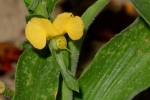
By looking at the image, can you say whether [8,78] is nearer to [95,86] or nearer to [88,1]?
[88,1]

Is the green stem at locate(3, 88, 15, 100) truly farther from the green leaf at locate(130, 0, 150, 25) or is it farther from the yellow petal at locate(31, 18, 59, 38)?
the green leaf at locate(130, 0, 150, 25)

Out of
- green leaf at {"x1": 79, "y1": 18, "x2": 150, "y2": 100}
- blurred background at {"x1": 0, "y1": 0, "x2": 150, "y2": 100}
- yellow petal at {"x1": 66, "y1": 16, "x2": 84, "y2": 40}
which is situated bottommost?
blurred background at {"x1": 0, "y1": 0, "x2": 150, "y2": 100}

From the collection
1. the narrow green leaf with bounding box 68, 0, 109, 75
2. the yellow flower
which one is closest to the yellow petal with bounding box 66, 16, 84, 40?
the yellow flower

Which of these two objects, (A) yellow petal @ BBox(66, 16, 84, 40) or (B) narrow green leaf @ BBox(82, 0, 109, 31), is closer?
(A) yellow petal @ BBox(66, 16, 84, 40)

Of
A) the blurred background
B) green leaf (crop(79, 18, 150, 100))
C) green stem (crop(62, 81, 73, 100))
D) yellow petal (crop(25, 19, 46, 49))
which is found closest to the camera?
yellow petal (crop(25, 19, 46, 49))

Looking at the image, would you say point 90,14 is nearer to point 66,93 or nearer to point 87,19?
point 87,19

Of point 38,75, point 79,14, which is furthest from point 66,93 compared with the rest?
point 79,14

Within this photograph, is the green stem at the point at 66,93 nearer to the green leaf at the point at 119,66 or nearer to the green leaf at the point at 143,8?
the green leaf at the point at 119,66

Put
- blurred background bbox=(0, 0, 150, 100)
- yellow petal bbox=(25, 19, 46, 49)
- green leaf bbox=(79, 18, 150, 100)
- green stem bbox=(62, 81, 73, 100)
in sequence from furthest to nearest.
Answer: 1. blurred background bbox=(0, 0, 150, 100)
2. green leaf bbox=(79, 18, 150, 100)
3. green stem bbox=(62, 81, 73, 100)
4. yellow petal bbox=(25, 19, 46, 49)
